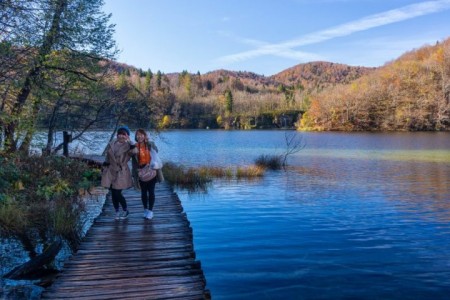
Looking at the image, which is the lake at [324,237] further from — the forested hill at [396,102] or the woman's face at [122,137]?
the forested hill at [396,102]

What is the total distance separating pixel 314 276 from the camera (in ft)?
29.0

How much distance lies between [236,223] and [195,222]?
1444 millimetres

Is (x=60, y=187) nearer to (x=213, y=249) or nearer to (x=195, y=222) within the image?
(x=195, y=222)

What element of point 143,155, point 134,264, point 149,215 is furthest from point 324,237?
point 134,264

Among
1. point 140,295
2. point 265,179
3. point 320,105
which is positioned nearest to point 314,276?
point 140,295

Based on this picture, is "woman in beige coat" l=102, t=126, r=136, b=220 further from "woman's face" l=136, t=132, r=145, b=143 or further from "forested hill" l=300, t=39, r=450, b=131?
"forested hill" l=300, t=39, r=450, b=131

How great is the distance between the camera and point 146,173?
962cm

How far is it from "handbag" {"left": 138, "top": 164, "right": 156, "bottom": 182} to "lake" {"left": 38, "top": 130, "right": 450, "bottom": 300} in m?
2.36

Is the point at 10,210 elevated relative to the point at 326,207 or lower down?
elevated

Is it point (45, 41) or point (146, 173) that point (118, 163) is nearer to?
point (146, 173)

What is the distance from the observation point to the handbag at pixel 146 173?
31.5 feet

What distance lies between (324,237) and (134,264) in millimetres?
6474

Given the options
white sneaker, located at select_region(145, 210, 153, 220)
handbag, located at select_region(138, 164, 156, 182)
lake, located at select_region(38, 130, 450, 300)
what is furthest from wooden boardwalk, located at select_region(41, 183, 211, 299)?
lake, located at select_region(38, 130, 450, 300)

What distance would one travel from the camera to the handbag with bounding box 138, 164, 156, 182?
9.61 m
